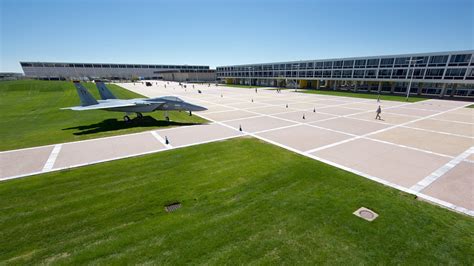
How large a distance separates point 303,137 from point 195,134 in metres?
9.17

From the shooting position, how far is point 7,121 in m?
23.5

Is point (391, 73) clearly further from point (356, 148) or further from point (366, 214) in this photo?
point (366, 214)

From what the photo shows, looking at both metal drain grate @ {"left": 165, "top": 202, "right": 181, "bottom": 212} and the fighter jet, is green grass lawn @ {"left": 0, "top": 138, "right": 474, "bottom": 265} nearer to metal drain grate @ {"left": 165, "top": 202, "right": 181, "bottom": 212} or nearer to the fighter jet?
metal drain grate @ {"left": 165, "top": 202, "right": 181, "bottom": 212}

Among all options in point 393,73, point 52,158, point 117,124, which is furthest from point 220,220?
point 393,73

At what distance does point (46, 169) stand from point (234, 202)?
1084 cm

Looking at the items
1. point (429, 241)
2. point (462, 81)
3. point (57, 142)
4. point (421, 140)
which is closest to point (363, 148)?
point (421, 140)

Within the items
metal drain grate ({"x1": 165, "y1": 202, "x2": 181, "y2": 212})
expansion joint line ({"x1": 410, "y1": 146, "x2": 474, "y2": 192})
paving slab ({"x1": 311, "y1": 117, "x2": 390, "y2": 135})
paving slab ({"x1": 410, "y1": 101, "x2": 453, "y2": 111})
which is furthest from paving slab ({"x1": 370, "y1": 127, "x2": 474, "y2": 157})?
paving slab ({"x1": 410, "y1": 101, "x2": 453, "y2": 111})

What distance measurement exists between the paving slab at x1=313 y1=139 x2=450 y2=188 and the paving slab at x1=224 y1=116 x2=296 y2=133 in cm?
706

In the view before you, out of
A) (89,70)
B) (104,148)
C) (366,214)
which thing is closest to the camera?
(366,214)

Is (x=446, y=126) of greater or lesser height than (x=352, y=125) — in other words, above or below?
below

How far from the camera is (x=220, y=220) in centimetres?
707

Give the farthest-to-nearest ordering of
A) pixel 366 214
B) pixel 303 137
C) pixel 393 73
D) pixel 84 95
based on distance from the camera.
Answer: pixel 393 73, pixel 84 95, pixel 303 137, pixel 366 214

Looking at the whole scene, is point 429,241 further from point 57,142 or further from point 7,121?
point 7,121

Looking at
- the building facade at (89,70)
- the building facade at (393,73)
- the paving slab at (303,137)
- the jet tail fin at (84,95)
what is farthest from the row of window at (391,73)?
the building facade at (89,70)
